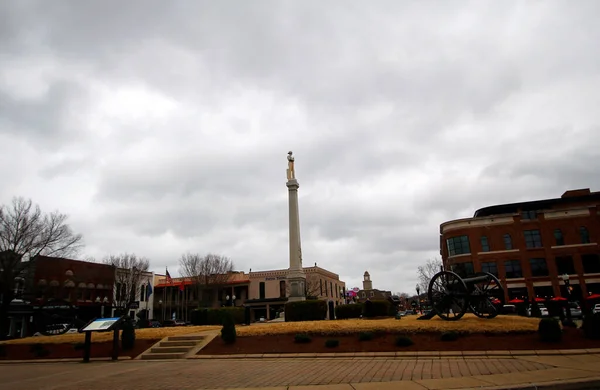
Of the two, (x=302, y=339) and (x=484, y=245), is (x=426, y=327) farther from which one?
(x=484, y=245)

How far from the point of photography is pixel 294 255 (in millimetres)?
36156

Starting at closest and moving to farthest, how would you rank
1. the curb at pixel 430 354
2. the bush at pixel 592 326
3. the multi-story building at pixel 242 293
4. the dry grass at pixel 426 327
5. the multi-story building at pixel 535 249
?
the curb at pixel 430 354
the bush at pixel 592 326
the dry grass at pixel 426 327
the multi-story building at pixel 535 249
the multi-story building at pixel 242 293

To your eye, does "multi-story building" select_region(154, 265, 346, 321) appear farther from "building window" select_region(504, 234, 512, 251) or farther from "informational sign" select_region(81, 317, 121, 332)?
"informational sign" select_region(81, 317, 121, 332)

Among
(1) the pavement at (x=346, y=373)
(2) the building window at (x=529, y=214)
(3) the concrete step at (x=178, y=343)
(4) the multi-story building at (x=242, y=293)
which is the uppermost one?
(2) the building window at (x=529, y=214)

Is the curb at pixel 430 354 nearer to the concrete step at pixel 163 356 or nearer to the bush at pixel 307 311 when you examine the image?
the concrete step at pixel 163 356

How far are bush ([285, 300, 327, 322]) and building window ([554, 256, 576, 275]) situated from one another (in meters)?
43.4

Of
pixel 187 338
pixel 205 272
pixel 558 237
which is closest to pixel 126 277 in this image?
pixel 205 272

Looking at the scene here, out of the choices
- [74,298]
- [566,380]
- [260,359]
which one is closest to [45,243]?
[74,298]

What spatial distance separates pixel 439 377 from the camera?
31.8 feet

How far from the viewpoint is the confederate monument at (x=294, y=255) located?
3559 cm

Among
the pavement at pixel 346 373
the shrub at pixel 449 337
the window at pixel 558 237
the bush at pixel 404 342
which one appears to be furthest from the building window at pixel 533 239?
the bush at pixel 404 342

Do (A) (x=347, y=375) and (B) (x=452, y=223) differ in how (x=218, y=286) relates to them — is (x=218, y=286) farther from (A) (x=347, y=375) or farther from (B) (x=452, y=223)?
(A) (x=347, y=375)

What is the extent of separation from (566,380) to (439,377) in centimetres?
259

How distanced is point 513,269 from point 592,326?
47391 millimetres
